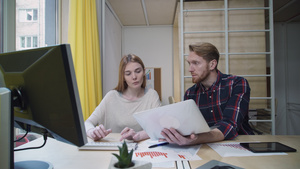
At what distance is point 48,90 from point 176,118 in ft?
1.60

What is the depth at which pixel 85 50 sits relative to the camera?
7.42 ft

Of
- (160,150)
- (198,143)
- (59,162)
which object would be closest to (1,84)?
(59,162)

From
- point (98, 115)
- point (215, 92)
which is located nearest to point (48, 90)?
point (98, 115)

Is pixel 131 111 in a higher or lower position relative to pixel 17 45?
lower

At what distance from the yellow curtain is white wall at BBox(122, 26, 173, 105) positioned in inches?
72.4

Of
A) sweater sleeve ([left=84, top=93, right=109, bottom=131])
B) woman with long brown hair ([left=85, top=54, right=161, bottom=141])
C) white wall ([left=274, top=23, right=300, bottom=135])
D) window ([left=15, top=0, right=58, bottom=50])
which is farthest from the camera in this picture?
white wall ([left=274, top=23, right=300, bottom=135])

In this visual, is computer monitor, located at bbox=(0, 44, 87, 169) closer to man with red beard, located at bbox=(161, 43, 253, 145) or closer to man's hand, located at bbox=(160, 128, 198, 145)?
→ man's hand, located at bbox=(160, 128, 198, 145)

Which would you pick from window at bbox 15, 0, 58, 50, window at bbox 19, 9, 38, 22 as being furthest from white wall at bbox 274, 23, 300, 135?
window at bbox 19, 9, 38, 22

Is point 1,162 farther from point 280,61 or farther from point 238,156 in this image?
point 280,61

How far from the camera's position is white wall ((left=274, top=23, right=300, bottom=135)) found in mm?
4195

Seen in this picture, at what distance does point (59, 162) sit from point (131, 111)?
0.89 meters

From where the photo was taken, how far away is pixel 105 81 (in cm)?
299

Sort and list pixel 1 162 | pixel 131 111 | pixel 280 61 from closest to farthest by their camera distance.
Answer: pixel 1 162 < pixel 131 111 < pixel 280 61

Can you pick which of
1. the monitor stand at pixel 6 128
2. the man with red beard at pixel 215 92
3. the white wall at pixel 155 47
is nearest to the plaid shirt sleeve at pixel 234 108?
the man with red beard at pixel 215 92
